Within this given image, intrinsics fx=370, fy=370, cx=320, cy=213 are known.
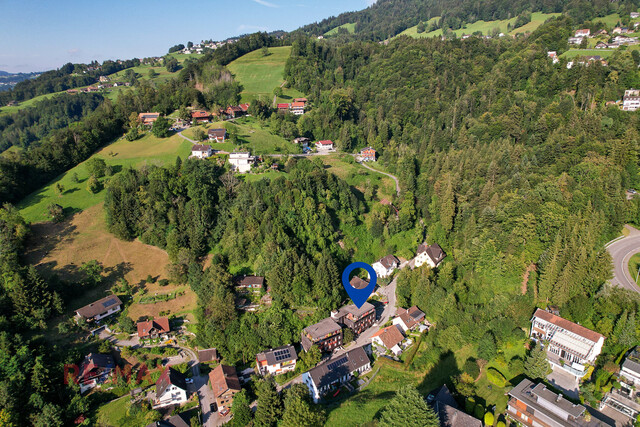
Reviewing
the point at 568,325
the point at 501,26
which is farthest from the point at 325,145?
the point at 501,26

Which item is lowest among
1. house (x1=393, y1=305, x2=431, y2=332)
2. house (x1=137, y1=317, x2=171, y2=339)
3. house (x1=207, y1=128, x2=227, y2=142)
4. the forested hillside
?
house (x1=393, y1=305, x2=431, y2=332)

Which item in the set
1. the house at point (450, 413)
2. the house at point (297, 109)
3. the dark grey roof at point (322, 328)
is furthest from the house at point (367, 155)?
the house at point (450, 413)

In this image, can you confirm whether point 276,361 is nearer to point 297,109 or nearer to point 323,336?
point 323,336

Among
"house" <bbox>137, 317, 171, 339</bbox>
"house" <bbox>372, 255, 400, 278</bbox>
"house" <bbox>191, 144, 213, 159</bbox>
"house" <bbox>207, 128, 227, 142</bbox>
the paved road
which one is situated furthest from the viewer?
"house" <bbox>207, 128, 227, 142</bbox>

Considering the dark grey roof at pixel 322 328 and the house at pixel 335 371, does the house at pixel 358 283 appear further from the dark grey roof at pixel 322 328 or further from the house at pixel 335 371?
the house at pixel 335 371

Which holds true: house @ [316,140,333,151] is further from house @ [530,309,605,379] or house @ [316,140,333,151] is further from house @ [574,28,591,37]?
house @ [574,28,591,37]

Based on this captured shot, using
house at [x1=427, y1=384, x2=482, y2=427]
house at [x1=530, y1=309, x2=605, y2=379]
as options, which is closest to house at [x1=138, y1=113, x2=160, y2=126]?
house at [x1=427, y1=384, x2=482, y2=427]

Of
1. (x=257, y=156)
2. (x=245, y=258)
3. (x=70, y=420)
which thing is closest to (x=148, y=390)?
(x=70, y=420)
